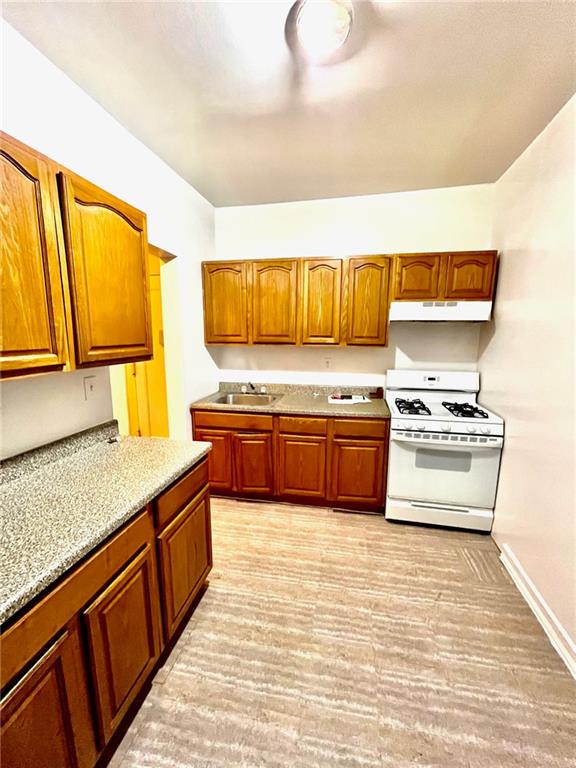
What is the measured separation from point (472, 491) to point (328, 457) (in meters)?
1.10

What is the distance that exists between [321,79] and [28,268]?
1573 mm

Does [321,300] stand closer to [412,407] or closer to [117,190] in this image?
[412,407]

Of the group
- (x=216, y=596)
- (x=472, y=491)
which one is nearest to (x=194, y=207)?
(x=216, y=596)

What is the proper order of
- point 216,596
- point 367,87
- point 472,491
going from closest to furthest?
point 367,87, point 216,596, point 472,491

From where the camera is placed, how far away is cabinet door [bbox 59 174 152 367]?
119 cm

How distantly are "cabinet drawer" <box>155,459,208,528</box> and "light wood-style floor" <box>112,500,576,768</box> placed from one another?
0.71m

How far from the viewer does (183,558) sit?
5.02ft

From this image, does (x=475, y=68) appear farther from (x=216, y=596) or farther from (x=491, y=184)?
(x=216, y=596)

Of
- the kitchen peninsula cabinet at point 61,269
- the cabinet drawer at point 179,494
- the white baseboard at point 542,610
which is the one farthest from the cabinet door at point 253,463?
the white baseboard at point 542,610

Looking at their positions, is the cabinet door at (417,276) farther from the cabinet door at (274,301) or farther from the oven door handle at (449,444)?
the oven door handle at (449,444)

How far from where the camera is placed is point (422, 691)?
4.45 feet

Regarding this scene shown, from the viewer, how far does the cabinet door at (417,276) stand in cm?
253

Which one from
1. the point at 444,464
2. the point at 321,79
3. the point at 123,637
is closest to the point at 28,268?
the point at 123,637

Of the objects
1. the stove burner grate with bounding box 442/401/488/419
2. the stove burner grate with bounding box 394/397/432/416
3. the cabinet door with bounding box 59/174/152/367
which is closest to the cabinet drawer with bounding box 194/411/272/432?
the stove burner grate with bounding box 394/397/432/416
